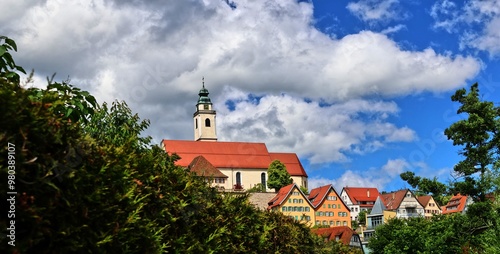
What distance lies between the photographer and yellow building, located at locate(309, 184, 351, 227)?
106 meters

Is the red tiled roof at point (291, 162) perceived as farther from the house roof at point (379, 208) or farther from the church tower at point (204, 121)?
the house roof at point (379, 208)

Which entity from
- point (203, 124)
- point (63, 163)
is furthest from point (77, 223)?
point (203, 124)

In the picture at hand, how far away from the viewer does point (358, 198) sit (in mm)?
159750

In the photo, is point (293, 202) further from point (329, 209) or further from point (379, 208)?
point (379, 208)

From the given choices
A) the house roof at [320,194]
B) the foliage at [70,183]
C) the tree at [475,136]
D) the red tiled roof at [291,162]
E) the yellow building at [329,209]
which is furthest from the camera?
the red tiled roof at [291,162]

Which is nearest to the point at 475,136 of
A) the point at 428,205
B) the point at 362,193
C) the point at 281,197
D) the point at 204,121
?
the point at 281,197

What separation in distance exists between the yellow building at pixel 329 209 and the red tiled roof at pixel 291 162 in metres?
22.0

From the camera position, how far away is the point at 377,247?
6531cm

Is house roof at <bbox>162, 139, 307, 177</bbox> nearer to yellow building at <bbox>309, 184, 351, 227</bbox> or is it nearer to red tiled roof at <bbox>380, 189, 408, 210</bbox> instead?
red tiled roof at <bbox>380, 189, 408, 210</bbox>

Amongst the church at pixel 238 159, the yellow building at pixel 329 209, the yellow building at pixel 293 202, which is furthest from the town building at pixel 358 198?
the yellow building at pixel 293 202

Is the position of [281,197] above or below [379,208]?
above

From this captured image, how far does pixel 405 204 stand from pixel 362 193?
1800 inches

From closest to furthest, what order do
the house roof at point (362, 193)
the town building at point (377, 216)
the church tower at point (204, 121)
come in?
the town building at point (377, 216) < the church tower at point (204, 121) < the house roof at point (362, 193)

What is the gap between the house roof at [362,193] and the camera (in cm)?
15938
